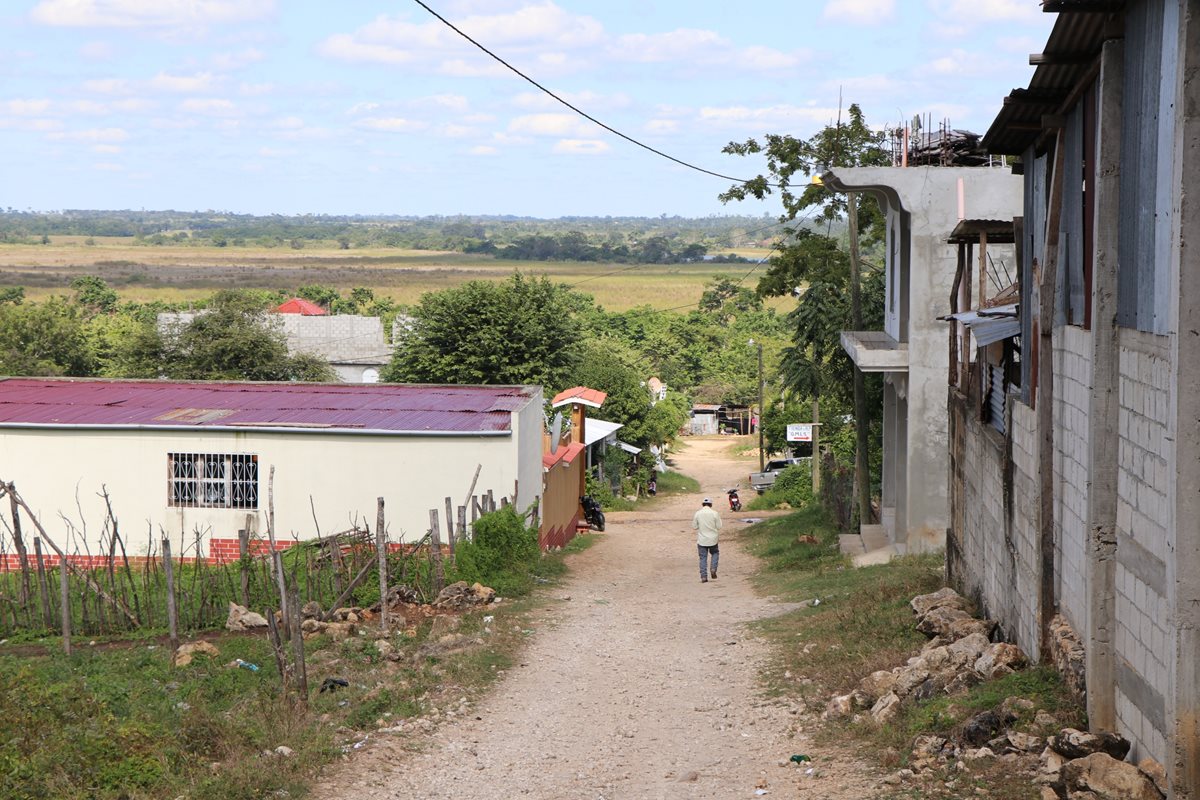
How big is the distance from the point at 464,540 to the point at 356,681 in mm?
5968

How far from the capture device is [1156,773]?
23.0 feet

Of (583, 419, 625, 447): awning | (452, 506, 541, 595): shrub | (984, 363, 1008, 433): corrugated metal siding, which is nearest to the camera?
(984, 363, 1008, 433): corrugated metal siding

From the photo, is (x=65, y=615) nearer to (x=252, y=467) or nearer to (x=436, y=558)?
(x=436, y=558)

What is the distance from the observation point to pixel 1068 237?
948 cm

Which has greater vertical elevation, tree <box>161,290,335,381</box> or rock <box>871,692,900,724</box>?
tree <box>161,290,335,381</box>

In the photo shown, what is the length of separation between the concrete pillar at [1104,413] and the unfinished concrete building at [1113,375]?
10 millimetres

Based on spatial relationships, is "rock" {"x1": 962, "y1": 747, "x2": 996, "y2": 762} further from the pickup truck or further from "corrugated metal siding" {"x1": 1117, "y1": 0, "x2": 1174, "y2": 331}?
the pickup truck

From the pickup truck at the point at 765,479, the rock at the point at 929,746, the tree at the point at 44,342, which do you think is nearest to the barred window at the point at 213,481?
the rock at the point at 929,746

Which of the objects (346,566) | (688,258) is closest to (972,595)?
(346,566)

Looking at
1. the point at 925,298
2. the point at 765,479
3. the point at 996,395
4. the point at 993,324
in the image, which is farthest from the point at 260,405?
the point at 765,479

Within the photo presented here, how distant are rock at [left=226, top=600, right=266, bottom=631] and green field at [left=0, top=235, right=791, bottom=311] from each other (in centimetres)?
9884

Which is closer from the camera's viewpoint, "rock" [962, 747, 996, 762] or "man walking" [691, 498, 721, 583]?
"rock" [962, 747, 996, 762]

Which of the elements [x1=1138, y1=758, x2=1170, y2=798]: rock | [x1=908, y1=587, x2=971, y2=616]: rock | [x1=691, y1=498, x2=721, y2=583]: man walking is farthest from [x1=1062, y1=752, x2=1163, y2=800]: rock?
[x1=691, y1=498, x2=721, y2=583]: man walking

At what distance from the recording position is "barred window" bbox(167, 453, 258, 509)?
21047mm
